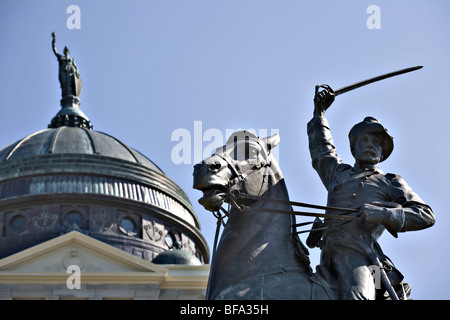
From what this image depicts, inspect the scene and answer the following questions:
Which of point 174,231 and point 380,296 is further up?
point 174,231

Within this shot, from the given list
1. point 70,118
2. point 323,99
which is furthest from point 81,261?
point 323,99

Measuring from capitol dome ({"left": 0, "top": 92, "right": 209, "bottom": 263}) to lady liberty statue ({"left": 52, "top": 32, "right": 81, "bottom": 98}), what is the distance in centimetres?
948

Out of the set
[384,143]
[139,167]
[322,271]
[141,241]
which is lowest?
[322,271]

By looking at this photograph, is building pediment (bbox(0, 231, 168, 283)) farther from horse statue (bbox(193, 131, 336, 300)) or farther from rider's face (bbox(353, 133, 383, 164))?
horse statue (bbox(193, 131, 336, 300))

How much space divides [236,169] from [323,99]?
67.2 inches

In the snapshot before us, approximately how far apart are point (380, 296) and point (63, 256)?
176 feet

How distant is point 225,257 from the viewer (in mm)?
9711

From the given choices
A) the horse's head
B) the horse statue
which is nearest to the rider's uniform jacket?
the horse statue

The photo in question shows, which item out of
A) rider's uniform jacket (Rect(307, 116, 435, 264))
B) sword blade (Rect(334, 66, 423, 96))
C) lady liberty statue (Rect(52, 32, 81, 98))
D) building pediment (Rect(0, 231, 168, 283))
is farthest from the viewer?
lady liberty statue (Rect(52, 32, 81, 98))

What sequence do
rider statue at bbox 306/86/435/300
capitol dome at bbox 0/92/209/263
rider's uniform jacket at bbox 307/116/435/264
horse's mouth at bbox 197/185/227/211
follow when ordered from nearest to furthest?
horse's mouth at bbox 197/185/227/211, rider statue at bbox 306/86/435/300, rider's uniform jacket at bbox 307/116/435/264, capitol dome at bbox 0/92/209/263

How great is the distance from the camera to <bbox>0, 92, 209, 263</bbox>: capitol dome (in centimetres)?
6806
